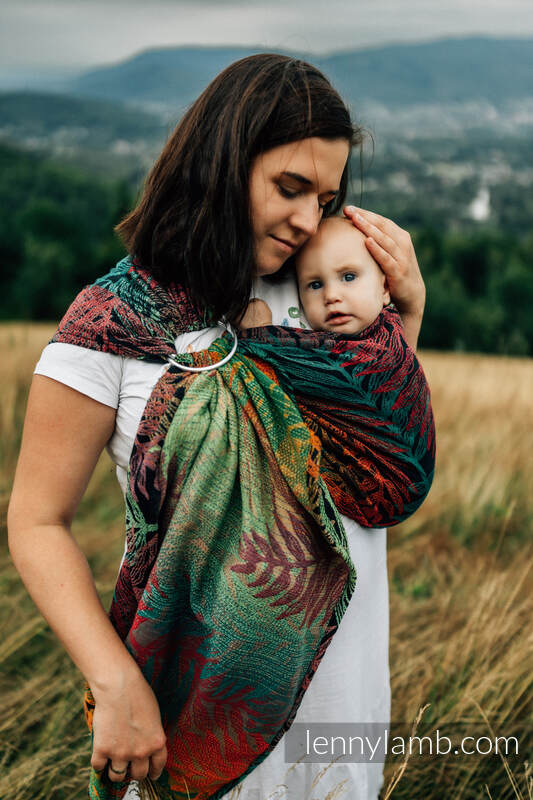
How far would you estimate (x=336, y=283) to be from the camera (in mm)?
1454

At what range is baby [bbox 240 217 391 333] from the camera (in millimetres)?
1447

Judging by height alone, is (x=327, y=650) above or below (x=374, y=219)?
below

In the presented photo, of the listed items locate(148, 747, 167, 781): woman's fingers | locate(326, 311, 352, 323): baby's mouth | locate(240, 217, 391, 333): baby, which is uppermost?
locate(240, 217, 391, 333): baby

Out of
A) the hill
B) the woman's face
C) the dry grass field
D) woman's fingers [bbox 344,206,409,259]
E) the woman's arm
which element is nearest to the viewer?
the woman's arm

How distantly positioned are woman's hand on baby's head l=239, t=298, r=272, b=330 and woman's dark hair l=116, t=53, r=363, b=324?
0.06 meters

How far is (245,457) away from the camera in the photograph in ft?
4.00

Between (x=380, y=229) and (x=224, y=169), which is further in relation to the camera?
(x=380, y=229)

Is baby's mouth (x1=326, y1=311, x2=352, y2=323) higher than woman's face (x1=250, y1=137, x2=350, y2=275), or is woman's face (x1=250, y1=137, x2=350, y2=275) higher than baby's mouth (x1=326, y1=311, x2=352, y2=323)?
woman's face (x1=250, y1=137, x2=350, y2=275)

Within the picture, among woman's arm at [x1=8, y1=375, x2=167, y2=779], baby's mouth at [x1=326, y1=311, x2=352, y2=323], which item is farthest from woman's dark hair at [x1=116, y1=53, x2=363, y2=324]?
woman's arm at [x1=8, y1=375, x2=167, y2=779]

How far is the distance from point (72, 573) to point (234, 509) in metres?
0.32

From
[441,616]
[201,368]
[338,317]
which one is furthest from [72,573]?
[441,616]

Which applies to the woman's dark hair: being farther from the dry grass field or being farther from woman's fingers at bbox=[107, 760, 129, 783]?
the dry grass field

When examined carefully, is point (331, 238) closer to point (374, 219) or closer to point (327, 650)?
point (374, 219)

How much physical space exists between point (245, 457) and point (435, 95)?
198405 mm
